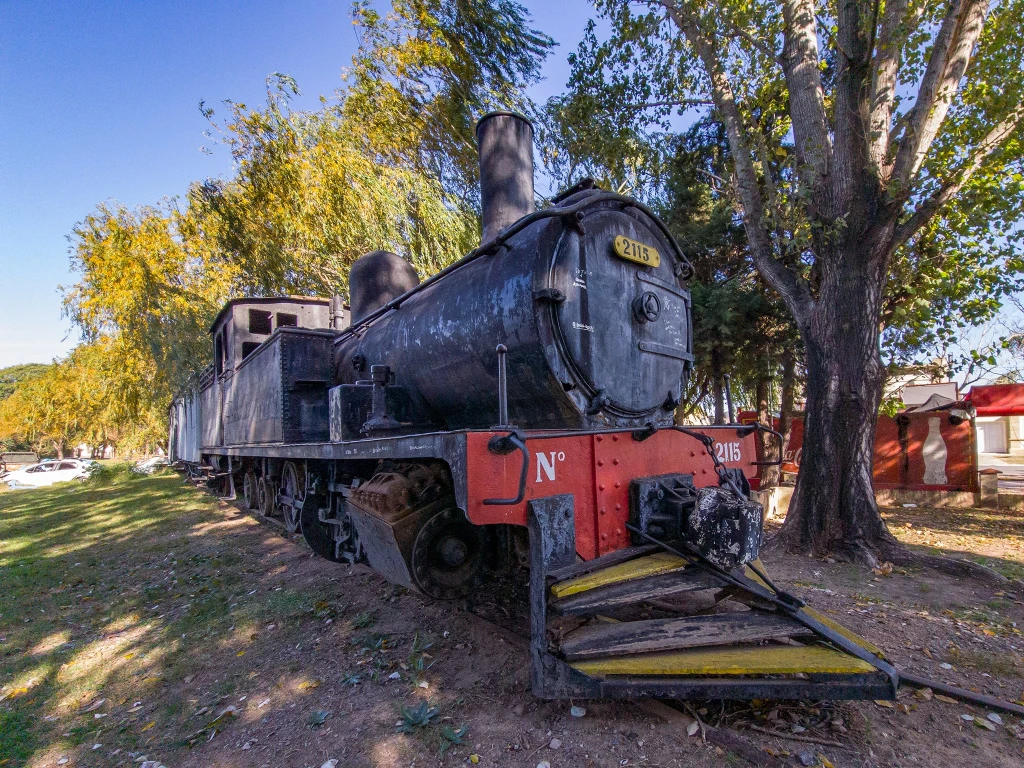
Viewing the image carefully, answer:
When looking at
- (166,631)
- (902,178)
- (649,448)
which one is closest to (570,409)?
(649,448)

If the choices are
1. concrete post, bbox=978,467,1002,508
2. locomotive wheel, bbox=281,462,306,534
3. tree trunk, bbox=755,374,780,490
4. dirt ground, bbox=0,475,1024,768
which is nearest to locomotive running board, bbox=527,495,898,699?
dirt ground, bbox=0,475,1024,768

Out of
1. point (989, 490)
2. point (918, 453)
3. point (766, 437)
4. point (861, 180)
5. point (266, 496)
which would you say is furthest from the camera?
point (766, 437)

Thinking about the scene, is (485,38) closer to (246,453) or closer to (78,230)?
(246,453)

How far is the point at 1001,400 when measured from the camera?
14586 mm

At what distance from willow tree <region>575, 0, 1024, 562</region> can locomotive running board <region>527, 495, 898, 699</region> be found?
3.56 metres

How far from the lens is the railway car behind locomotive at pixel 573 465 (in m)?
2.56

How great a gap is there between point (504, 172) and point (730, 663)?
3819 millimetres

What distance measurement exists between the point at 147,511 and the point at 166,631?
26.7ft

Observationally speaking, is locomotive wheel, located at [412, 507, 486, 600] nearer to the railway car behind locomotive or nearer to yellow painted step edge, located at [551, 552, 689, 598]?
the railway car behind locomotive

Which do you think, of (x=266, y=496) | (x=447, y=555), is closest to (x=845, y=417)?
(x=447, y=555)

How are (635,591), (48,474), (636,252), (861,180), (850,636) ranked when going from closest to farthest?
(635,591)
(850,636)
(636,252)
(861,180)
(48,474)

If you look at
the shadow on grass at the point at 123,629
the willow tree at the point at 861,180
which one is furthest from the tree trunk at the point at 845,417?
the shadow on grass at the point at 123,629

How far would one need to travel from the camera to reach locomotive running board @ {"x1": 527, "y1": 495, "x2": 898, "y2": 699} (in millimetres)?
2391

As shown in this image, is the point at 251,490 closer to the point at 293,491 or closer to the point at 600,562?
the point at 293,491
